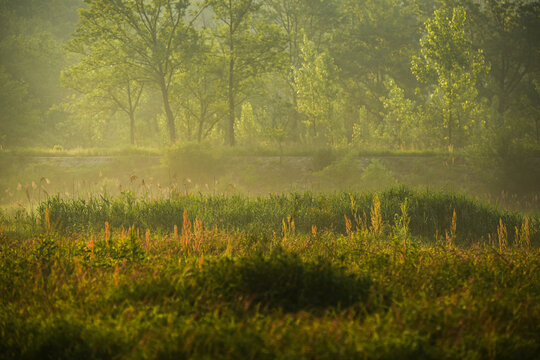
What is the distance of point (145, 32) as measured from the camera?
1096 inches

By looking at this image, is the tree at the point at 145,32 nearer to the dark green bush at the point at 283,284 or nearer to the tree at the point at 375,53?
the tree at the point at 375,53

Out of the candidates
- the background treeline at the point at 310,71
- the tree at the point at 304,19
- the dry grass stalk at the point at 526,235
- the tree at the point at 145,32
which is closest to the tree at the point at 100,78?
the background treeline at the point at 310,71

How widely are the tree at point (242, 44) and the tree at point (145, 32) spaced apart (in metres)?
2.53

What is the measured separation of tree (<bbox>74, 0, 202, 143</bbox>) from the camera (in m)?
26.3

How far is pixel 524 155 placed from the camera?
1752 cm

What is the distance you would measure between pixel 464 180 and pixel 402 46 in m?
20.2

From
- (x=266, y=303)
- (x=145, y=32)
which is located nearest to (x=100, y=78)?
(x=145, y=32)

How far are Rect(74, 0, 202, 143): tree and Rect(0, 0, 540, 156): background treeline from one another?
0.09 meters

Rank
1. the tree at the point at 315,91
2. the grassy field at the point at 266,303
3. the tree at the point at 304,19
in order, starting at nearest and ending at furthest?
the grassy field at the point at 266,303
the tree at the point at 315,91
the tree at the point at 304,19

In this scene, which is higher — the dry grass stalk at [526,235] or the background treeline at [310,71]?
the background treeline at [310,71]

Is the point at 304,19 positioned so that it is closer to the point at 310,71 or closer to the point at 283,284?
the point at 310,71

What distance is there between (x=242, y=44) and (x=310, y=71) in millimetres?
4755

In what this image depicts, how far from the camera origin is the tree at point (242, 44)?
87.1ft

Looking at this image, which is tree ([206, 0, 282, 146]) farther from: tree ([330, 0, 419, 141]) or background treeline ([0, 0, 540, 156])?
tree ([330, 0, 419, 141])
